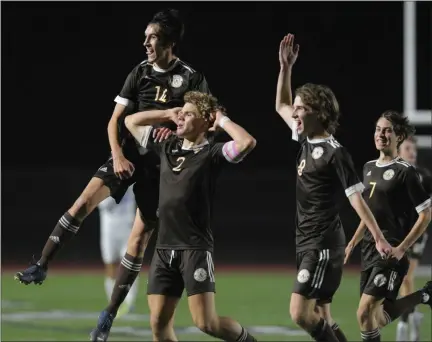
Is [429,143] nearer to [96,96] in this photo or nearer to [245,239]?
[245,239]

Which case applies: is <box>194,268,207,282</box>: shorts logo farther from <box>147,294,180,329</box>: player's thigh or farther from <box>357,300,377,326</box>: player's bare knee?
<box>357,300,377,326</box>: player's bare knee

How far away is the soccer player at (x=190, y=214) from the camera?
21.4 ft

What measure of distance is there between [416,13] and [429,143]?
195 cm

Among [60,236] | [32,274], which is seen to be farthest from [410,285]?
[32,274]

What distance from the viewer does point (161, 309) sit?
666cm

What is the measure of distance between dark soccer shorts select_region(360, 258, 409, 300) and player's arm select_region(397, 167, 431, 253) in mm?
378

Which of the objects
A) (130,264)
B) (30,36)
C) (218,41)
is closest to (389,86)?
(218,41)

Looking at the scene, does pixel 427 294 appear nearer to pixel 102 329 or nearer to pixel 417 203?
pixel 417 203

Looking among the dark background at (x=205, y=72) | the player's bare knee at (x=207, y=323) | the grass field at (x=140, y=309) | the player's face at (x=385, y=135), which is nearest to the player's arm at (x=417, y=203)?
the player's face at (x=385, y=135)

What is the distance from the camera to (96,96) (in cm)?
2578

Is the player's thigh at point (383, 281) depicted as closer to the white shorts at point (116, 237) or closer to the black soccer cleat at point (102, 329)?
the black soccer cleat at point (102, 329)

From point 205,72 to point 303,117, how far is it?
18.7 metres

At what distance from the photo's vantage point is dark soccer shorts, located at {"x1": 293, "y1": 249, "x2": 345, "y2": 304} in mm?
6910

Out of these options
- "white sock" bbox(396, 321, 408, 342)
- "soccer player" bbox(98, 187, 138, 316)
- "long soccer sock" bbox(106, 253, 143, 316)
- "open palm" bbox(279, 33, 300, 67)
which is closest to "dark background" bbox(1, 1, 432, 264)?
"soccer player" bbox(98, 187, 138, 316)
